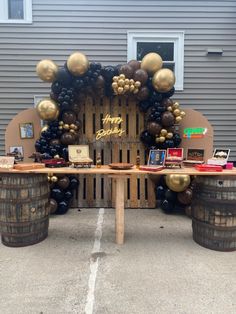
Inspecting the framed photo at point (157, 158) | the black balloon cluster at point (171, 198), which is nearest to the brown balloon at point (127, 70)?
the framed photo at point (157, 158)

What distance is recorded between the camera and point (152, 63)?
14.8 ft

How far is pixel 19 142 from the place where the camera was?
4969mm

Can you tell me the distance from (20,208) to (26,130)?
82.5 inches

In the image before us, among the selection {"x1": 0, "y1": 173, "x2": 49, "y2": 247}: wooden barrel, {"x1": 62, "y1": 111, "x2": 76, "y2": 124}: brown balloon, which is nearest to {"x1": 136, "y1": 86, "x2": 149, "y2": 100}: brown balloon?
{"x1": 62, "y1": 111, "x2": 76, "y2": 124}: brown balloon

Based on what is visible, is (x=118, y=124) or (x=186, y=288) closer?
(x=186, y=288)

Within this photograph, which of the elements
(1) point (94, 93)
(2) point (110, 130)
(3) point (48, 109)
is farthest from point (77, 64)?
(2) point (110, 130)

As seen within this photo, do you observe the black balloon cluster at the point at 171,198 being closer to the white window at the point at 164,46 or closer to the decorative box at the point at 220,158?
the decorative box at the point at 220,158

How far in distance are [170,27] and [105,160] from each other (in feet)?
10.2

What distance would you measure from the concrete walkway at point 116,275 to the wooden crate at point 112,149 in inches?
43.0

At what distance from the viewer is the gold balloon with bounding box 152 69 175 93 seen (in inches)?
172

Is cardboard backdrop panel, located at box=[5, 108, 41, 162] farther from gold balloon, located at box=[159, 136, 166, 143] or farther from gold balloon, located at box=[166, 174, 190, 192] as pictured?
gold balloon, located at box=[166, 174, 190, 192]

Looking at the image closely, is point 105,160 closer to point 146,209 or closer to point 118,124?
point 118,124

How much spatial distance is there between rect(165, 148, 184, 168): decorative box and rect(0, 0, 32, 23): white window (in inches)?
162

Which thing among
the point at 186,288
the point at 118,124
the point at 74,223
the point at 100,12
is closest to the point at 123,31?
the point at 100,12
